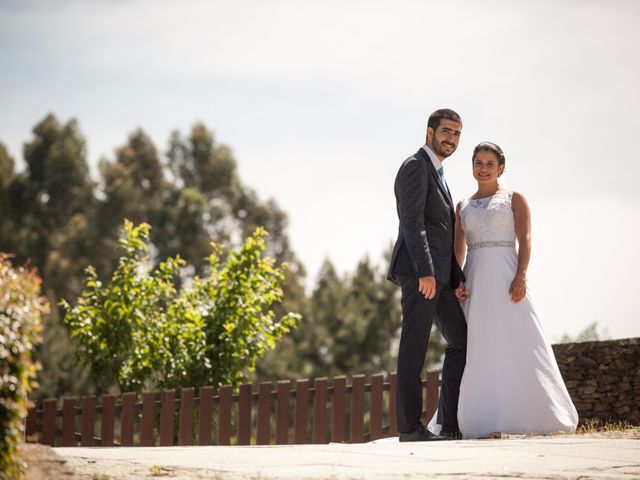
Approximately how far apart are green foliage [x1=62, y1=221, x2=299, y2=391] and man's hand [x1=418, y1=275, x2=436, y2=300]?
476 cm

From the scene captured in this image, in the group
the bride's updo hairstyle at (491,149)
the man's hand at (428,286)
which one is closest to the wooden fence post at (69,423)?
the man's hand at (428,286)

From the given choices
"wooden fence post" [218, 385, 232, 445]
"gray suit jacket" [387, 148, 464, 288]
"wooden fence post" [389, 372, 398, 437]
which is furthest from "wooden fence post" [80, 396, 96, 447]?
"gray suit jacket" [387, 148, 464, 288]

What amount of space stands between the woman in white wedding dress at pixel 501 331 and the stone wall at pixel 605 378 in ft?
7.90

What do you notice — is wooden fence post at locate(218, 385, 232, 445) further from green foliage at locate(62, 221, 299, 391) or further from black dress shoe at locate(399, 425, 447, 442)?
black dress shoe at locate(399, 425, 447, 442)

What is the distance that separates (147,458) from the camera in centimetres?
475

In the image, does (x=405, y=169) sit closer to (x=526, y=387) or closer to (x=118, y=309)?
(x=526, y=387)

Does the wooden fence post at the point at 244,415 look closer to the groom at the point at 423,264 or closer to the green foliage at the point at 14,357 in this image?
the groom at the point at 423,264

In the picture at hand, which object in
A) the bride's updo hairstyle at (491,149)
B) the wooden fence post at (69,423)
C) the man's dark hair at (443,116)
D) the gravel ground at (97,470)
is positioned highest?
the man's dark hair at (443,116)

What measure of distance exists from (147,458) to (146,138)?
37.1 metres

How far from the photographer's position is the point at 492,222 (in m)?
7.46

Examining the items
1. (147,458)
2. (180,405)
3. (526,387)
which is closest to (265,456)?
(147,458)

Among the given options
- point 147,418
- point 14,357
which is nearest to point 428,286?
point 14,357

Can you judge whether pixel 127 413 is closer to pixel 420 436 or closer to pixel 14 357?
pixel 420 436

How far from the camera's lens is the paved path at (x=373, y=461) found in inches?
168
